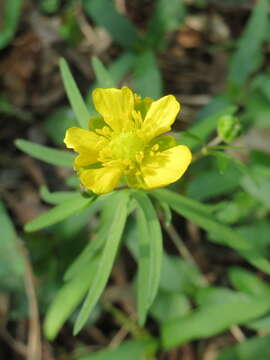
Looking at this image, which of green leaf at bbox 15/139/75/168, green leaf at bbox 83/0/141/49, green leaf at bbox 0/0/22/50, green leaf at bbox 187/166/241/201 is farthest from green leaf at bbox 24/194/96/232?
green leaf at bbox 0/0/22/50

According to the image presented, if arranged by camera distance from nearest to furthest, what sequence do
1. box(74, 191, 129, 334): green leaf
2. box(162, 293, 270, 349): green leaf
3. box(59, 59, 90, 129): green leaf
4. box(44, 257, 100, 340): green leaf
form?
box(74, 191, 129, 334): green leaf < box(59, 59, 90, 129): green leaf < box(44, 257, 100, 340): green leaf < box(162, 293, 270, 349): green leaf

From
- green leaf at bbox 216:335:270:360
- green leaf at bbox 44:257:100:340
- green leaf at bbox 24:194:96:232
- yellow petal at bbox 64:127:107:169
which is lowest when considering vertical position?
green leaf at bbox 216:335:270:360

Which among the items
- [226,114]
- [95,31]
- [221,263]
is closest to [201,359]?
[221,263]

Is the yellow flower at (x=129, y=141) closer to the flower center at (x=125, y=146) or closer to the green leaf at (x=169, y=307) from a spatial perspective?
the flower center at (x=125, y=146)

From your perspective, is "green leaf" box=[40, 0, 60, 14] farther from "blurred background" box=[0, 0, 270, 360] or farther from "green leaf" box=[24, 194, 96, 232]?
"green leaf" box=[24, 194, 96, 232]

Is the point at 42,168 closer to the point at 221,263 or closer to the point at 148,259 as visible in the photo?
the point at 221,263

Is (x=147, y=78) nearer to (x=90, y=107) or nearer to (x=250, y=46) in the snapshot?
(x=90, y=107)

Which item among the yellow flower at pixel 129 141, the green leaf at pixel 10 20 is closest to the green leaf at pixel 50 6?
the green leaf at pixel 10 20
